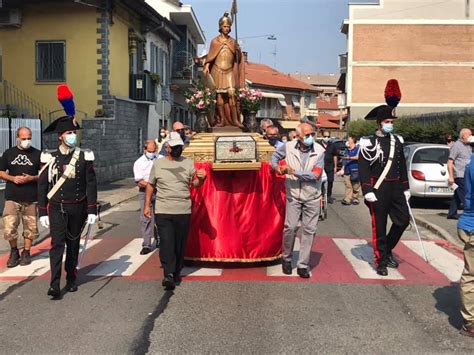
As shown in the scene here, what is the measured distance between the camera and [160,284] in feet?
22.4

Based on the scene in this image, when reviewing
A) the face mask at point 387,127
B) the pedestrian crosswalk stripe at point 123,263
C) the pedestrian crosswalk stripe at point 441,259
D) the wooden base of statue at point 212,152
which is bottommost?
the pedestrian crosswalk stripe at point 123,263

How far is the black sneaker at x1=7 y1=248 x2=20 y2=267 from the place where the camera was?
7.87m

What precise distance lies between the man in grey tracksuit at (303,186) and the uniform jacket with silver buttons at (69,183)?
2.24 m

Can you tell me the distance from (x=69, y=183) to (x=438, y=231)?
7247 millimetres

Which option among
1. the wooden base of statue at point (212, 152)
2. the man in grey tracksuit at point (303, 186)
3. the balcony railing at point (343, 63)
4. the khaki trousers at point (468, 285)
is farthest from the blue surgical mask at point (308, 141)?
the balcony railing at point (343, 63)

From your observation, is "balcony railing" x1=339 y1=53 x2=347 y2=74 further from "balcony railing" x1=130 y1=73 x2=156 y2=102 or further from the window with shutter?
the window with shutter

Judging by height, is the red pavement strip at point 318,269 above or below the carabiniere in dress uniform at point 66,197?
below

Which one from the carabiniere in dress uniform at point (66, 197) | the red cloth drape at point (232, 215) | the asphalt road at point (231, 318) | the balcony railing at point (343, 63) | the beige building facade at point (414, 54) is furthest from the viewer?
the balcony railing at point (343, 63)

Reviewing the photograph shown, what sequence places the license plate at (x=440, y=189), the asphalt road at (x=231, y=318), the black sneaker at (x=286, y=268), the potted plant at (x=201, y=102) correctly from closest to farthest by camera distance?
the asphalt road at (x=231, y=318) < the black sneaker at (x=286, y=268) < the potted plant at (x=201, y=102) < the license plate at (x=440, y=189)

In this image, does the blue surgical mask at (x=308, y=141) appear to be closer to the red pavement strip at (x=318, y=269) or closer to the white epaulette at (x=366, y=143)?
the white epaulette at (x=366, y=143)

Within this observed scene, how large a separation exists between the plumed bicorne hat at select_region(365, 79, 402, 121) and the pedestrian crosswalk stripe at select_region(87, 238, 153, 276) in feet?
12.5

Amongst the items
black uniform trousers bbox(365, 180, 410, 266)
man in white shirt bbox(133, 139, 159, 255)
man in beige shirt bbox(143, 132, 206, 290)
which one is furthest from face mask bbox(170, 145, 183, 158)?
black uniform trousers bbox(365, 180, 410, 266)

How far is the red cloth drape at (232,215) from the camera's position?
7402mm

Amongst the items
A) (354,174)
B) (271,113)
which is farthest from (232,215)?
(271,113)
